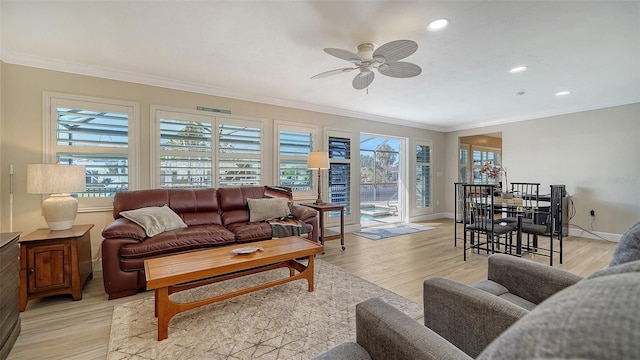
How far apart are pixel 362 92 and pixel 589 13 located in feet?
8.55

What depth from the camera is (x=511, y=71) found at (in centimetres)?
336

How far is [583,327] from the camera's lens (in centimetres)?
32

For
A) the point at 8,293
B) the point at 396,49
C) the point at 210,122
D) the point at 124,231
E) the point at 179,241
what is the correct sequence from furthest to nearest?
Result: the point at 210,122 → the point at 179,241 → the point at 124,231 → the point at 396,49 → the point at 8,293

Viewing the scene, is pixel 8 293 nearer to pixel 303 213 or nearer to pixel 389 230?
pixel 303 213

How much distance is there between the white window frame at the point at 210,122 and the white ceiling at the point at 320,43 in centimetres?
36

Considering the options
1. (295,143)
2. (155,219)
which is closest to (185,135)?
(155,219)

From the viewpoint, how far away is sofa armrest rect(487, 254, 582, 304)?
1.47 meters

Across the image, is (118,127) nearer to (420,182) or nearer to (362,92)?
(362,92)

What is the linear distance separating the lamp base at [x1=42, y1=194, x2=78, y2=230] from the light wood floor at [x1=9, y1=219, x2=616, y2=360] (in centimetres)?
71

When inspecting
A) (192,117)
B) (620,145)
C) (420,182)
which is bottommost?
(420,182)

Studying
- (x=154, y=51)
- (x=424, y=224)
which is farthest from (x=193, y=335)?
(x=424, y=224)

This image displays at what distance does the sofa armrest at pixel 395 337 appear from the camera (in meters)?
0.85

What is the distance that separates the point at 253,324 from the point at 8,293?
1.64 metres

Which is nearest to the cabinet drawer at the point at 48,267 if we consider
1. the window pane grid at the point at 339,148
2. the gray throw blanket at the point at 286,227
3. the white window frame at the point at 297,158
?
the gray throw blanket at the point at 286,227
